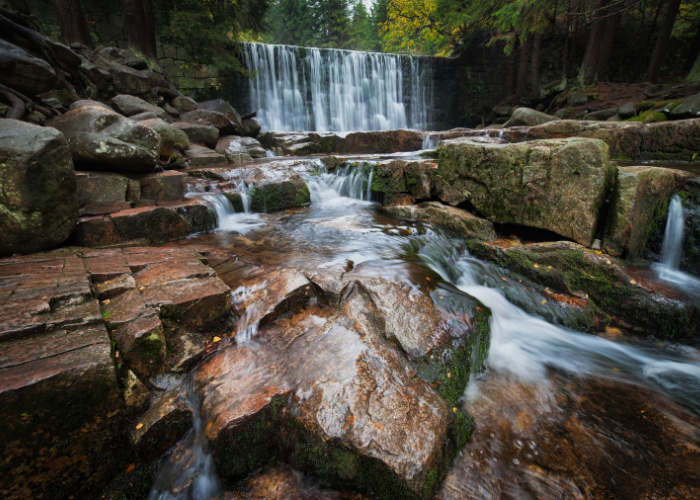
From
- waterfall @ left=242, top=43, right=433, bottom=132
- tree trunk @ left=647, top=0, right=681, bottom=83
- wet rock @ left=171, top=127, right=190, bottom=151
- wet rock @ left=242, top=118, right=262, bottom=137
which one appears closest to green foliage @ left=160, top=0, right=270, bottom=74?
waterfall @ left=242, top=43, right=433, bottom=132

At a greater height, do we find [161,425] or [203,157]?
[203,157]

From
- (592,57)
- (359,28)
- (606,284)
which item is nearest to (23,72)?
(606,284)

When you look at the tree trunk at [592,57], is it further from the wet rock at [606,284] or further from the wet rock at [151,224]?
the wet rock at [151,224]

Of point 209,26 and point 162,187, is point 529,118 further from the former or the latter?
point 209,26

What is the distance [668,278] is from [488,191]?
2.56 metres

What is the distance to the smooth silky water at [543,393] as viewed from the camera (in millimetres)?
2107

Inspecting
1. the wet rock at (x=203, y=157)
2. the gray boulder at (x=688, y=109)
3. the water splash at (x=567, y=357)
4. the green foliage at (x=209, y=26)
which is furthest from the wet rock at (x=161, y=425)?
the green foliage at (x=209, y=26)

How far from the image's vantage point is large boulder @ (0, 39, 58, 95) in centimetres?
499

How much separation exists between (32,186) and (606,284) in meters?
6.68

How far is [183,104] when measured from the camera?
10703 millimetres

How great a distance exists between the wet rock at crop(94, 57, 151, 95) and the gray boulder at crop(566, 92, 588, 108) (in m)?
16.1

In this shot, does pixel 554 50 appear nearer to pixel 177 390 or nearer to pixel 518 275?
pixel 518 275

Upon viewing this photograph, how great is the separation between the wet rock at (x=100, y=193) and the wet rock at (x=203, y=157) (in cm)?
336

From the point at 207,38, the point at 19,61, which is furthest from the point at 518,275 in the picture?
the point at 207,38
